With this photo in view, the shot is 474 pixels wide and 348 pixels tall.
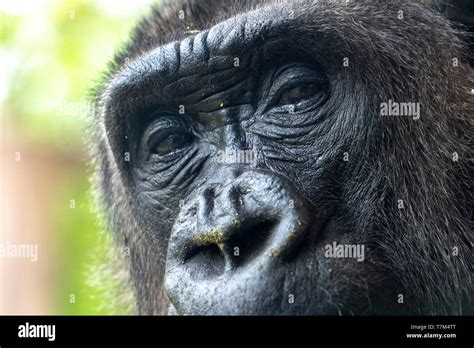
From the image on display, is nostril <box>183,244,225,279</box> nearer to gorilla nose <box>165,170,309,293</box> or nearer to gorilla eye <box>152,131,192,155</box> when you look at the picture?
gorilla nose <box>165,170,309,293</box>

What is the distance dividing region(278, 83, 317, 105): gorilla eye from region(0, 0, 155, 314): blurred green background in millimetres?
5929

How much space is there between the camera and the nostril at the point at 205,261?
4121 mm

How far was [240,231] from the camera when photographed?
13.4 feet

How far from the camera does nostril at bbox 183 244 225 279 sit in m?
4.12

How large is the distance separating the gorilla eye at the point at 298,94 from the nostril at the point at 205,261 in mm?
1193

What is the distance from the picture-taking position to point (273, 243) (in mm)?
3988

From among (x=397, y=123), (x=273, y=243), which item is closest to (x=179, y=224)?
(x=273, y=243)

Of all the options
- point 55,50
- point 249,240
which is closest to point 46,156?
point 55,50

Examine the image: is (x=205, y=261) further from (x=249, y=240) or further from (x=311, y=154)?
(x=311, y=154)

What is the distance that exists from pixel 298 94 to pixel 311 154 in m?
0.44

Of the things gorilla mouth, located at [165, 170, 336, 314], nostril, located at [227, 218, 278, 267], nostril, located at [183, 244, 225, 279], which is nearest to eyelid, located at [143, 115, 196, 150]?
gorilla mouth, located at [165, 170, 336, 314]

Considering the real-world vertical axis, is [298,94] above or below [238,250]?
above

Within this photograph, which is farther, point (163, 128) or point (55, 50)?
point (55, 50)

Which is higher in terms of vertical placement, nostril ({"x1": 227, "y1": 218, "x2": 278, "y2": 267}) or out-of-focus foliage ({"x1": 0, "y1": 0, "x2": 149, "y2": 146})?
out-of-focus foliage ({"x1": 0, "y1": 0, "x2": 149, "y2": 146})
